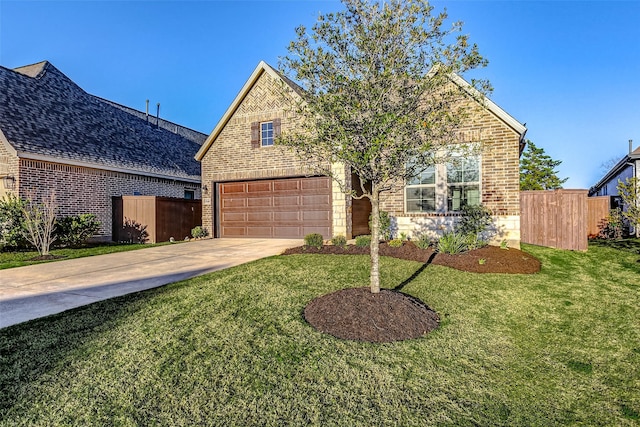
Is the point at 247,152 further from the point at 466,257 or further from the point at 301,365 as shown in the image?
the point at 301,365

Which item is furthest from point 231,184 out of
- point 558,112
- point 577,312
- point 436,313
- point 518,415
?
point 558,112

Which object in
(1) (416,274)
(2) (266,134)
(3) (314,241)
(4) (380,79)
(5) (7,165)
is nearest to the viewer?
(4) (380,79)

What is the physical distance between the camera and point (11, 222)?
10859mm

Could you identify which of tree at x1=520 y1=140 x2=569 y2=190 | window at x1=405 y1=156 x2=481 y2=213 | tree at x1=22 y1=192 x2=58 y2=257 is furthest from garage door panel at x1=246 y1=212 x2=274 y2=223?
tree at x1=520 y1=140 x2=569 y2=190

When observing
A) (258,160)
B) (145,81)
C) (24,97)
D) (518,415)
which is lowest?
(518,415)

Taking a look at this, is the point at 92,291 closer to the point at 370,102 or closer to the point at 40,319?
the point at 40,319

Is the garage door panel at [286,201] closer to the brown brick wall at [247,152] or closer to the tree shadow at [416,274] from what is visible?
the brown brick wall at [247,152]

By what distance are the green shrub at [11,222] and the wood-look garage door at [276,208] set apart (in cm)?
643

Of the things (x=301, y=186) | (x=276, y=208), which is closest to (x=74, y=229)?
(x=276, y=208)

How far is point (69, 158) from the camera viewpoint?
12.8 metres

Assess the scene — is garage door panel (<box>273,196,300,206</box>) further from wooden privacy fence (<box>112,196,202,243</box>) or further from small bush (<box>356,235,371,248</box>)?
wooden privacy fence (<box>112,196,202,243</box>)

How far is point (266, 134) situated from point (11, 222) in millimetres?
8839

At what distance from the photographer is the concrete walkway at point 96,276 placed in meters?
5.03

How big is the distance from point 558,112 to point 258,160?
69.0 ft
